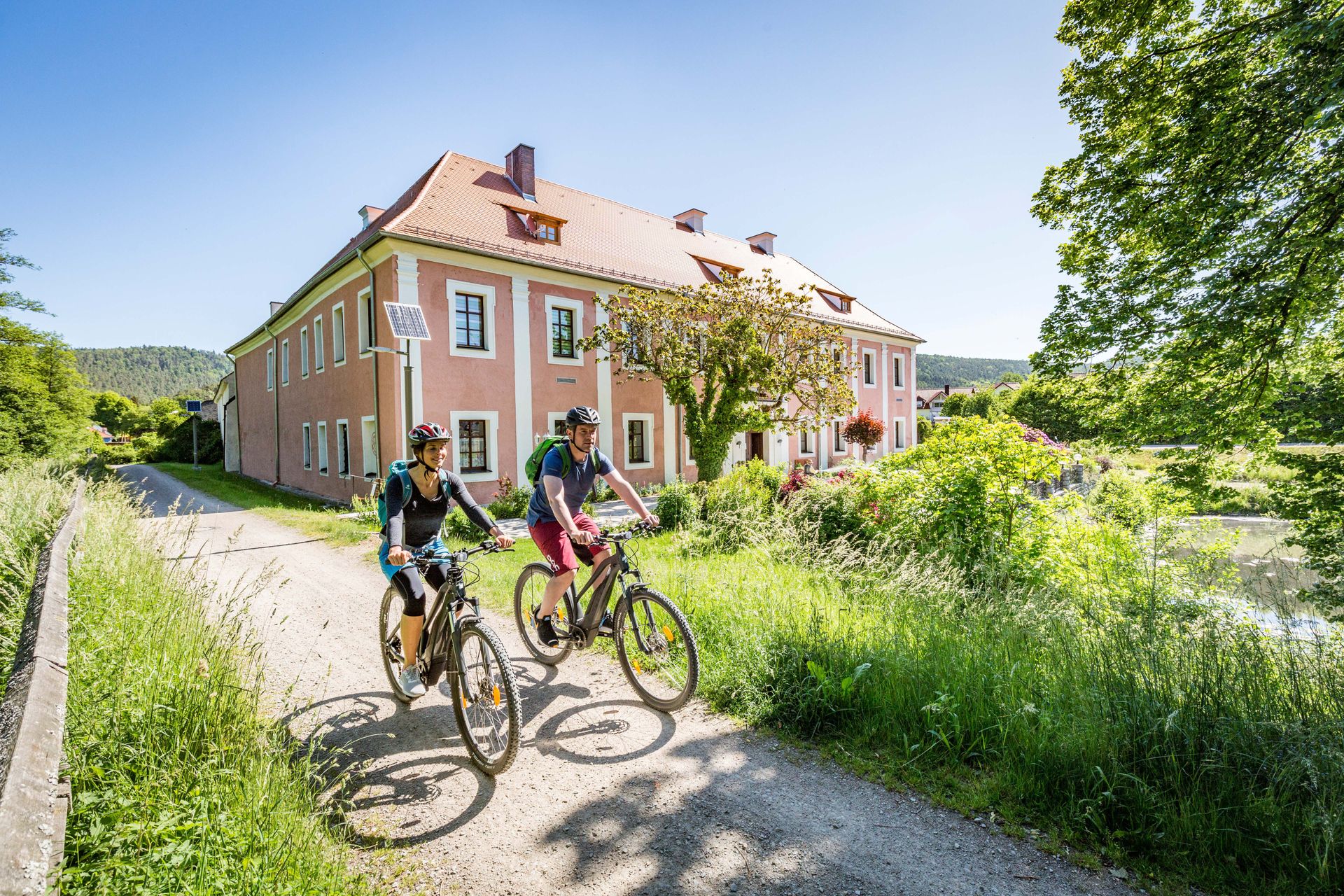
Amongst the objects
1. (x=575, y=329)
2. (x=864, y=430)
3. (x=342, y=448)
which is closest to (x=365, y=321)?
(x=342, y=448)

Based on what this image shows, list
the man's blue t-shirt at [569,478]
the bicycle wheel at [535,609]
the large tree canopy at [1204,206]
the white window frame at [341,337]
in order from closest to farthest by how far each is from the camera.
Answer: the man's blue t-shirt at [569,478], the bicycle wheel at [535,609], the large tree canopy at [1204,206], the white window frame at [341,337]

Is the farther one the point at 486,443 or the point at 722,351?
the point at 722,351

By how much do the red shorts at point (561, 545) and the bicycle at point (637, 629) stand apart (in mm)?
152

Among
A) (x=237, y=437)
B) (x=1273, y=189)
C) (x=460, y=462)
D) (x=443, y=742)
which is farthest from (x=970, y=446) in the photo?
(x=237, y=437)

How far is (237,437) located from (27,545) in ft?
94.1

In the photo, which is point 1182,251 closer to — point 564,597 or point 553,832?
point 564,597

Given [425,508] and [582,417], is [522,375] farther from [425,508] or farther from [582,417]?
[425,508]

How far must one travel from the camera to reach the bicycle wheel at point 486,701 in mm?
3316

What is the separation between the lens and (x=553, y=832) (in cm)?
299

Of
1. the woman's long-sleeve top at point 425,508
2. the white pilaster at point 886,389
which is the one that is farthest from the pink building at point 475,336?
the woman's long-sleeve top at point 425,508

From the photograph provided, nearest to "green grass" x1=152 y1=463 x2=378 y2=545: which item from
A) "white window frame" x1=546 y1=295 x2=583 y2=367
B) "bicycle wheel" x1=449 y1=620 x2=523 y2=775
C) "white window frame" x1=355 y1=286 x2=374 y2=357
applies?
"white window frame" x1=355 y1=286 x2=374 y2=357

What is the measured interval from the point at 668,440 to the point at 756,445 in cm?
534

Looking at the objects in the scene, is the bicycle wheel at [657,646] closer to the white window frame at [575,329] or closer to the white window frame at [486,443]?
the white window frame at [486,443]

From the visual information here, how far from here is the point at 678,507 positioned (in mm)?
11711
